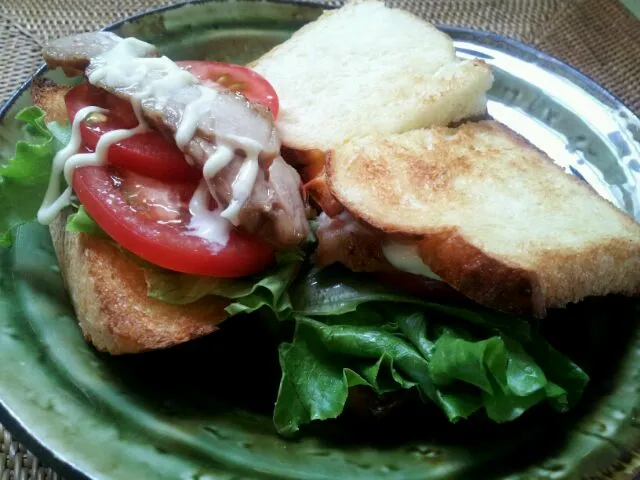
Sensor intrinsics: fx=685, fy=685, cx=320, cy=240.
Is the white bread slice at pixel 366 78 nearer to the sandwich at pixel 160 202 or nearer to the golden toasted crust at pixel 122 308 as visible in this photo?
the sandwich at pixel 160 202

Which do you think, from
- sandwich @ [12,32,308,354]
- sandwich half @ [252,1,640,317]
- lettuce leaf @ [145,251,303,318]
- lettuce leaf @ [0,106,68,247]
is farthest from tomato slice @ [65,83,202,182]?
sandwich half @ [252,1,640,317]

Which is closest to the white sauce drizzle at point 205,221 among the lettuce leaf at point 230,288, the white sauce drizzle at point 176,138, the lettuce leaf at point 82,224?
→ the white sauce drizzle at point 176,138

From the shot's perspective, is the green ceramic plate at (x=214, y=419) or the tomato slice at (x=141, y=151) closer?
the green ceramic plate at (x=214, y=419)

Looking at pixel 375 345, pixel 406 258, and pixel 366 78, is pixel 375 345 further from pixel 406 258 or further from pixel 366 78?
pixel 366 78

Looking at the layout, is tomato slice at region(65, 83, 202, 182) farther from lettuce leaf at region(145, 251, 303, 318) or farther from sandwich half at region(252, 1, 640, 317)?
sandwich half at region(252, 1, 640, 317)

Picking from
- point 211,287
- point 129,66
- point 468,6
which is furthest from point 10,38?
point 468,6

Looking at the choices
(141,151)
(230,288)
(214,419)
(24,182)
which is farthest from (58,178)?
(214,419)
